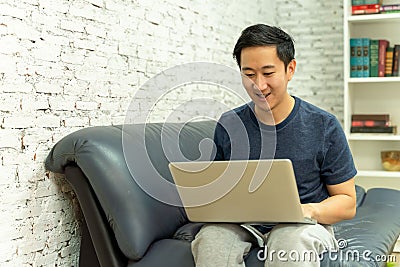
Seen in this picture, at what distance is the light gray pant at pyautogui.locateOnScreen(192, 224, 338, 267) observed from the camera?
186 centimetres

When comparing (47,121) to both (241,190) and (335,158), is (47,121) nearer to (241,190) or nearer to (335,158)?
(241,190)

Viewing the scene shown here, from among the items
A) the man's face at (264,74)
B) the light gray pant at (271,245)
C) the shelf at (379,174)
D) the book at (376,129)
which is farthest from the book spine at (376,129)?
the light gray pant at (271,245)

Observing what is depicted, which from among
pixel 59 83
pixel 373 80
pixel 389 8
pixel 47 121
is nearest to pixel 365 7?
pixel 389 8

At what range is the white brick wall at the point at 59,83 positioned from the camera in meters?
2.21

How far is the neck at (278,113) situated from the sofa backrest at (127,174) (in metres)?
0.49

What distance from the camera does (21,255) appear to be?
89.6 inches

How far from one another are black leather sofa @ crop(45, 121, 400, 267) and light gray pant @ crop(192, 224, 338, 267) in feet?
0.22

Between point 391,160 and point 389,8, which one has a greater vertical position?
point 389,8

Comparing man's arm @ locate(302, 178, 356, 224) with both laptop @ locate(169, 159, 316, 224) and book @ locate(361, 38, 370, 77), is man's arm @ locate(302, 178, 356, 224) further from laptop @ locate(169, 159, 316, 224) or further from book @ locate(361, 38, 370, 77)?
book @ locate(361, 38, 370, 77)

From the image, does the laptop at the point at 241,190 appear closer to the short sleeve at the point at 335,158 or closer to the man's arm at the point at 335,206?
the man's arm at the point at 335,206

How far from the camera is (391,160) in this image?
4.14 meters

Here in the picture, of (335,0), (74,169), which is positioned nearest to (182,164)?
(74,169)

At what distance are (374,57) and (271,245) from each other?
261 cm

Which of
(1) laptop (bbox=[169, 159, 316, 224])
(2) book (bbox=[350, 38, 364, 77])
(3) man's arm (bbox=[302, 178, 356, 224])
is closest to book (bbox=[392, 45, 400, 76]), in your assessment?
(2) book (bbox=[350, 38, 364, 77])
